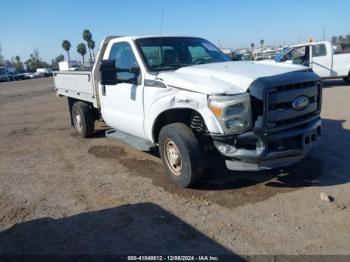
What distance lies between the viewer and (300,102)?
4586mm

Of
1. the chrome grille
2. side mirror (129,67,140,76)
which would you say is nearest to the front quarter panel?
side mirror (129,67,140,76)

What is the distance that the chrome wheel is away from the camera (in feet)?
16.7

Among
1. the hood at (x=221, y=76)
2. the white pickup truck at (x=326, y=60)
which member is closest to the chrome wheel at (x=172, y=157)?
the hood at (x=221, y=76)

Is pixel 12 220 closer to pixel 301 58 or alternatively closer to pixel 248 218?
pixel 248 218

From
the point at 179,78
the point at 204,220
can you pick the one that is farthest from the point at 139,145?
the point at 204,220

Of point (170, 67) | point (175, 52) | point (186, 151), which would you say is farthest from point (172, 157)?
point (175, 52)

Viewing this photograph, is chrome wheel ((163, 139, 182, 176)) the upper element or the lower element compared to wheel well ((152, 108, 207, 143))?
lower

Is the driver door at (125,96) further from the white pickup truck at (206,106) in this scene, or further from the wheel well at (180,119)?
the wheel well at (180,119)

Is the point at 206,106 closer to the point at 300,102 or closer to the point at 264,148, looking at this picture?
the point at 264,148

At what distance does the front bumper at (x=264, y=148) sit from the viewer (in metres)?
4.39

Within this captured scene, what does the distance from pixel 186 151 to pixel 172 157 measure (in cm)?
49

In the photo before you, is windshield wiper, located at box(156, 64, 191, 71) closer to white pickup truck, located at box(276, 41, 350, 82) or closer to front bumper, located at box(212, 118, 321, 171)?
front bumper, located at box(212, 118, 321, 171)

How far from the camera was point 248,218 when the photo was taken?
4176 mm

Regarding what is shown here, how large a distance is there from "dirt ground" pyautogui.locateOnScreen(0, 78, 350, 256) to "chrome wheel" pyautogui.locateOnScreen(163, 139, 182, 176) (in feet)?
0.90
